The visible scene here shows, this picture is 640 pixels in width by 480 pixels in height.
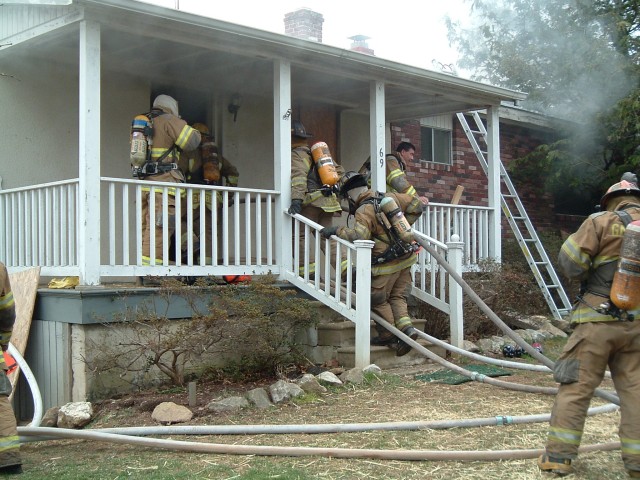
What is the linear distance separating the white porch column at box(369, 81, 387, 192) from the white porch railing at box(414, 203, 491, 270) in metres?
0.97

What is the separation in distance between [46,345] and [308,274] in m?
2.82

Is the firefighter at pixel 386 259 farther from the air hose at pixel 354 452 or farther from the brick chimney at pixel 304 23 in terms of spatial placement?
the brick chimney at pixel 304 23

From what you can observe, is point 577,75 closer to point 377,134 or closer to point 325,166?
point 377,134

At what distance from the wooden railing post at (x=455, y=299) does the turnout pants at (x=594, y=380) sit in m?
4.49

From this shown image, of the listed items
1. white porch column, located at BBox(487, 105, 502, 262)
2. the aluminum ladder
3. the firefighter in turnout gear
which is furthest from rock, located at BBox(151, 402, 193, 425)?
the aluminum ladder

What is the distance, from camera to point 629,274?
4590 mm

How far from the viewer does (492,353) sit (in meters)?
9.51

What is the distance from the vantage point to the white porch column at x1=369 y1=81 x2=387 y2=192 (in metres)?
10.0

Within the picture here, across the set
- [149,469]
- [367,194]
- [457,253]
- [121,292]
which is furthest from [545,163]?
[149,469]

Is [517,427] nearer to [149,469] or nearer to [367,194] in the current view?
[149,469]

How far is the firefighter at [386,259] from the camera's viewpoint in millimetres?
8516

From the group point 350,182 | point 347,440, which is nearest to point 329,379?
point 347,440

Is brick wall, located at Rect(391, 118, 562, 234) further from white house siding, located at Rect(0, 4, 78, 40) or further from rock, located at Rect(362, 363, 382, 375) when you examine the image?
white house siding, located at Rect(0, 4, 78, 40)

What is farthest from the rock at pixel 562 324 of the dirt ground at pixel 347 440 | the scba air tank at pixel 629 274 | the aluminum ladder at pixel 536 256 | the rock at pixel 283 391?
the scba air tank at pixel 629 274
